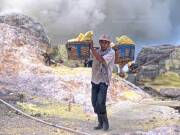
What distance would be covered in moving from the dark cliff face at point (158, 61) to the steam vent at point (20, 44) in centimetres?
412

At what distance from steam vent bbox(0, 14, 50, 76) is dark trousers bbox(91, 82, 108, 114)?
568 centimetres

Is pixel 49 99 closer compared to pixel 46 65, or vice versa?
pixel 49 99

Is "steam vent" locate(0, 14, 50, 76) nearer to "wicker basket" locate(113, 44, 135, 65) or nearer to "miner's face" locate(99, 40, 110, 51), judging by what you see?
"wicker basket" locate(113, 44, 135, 65)

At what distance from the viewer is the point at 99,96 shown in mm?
9906

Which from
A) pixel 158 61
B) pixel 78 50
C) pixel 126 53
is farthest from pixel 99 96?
pixel 158 61

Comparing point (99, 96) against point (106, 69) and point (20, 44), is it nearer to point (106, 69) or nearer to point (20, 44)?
point (106, 69)

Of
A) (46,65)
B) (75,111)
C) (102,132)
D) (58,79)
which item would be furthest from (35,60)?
(102,132)

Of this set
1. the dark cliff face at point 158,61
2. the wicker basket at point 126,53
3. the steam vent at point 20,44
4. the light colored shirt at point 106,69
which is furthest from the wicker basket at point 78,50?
the light colored shirt at point 106,69

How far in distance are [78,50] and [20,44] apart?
1.96 metres

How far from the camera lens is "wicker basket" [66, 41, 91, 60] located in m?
16.1

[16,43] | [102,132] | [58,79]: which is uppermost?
[16,43]

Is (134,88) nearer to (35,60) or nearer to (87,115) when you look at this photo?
(35,60)

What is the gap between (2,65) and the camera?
15648 mm

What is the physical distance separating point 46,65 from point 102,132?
22.7ft
